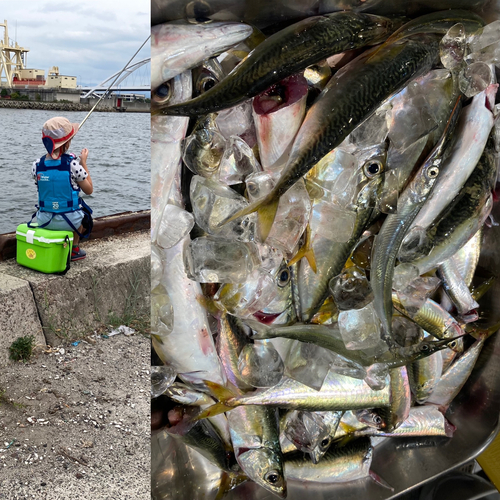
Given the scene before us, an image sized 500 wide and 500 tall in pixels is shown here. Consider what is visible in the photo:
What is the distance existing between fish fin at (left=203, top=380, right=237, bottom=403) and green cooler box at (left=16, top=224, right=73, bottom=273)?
2.32 metres

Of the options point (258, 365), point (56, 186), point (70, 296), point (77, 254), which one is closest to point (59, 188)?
point (56, 186)

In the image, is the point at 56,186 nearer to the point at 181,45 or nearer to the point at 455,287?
the point at 455,287

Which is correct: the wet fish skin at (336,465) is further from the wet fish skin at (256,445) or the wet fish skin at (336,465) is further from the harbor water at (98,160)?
the harbor water at (98,160)

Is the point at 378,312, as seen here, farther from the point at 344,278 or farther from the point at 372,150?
the point at 372,150

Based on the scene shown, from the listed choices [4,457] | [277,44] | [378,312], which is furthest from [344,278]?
[4,457]

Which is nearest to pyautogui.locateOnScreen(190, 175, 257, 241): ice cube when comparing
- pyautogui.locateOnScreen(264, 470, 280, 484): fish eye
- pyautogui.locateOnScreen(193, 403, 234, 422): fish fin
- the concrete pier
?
pyautogui.locateOnScreen(193, 403, 234, 422): fish fin

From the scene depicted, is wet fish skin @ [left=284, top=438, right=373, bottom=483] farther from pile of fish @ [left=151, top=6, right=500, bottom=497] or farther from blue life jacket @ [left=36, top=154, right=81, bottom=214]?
blue life jacket @ [left=36, top=154, right=81, bottom=214]

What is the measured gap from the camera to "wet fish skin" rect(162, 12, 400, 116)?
773 mm

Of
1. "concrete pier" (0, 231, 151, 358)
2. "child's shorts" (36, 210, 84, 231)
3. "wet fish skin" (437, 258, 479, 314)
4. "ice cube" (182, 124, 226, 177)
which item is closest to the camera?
"ice cube" (182, 124, 226, 177)

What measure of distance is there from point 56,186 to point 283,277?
2985mm

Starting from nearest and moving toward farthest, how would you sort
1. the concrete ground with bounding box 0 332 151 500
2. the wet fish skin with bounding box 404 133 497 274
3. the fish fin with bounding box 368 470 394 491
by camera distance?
the wet fish skin with bounding box 404 133 497 274 → the fish fin with bounding box 368 470 394 491 → the concrete ground with bounding box 0 332 151 500

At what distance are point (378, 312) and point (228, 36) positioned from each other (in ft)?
2.04

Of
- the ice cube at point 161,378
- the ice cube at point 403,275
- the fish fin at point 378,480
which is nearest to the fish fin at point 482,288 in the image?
the ice cube at point 403,275

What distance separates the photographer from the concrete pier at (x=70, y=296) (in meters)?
2.81
